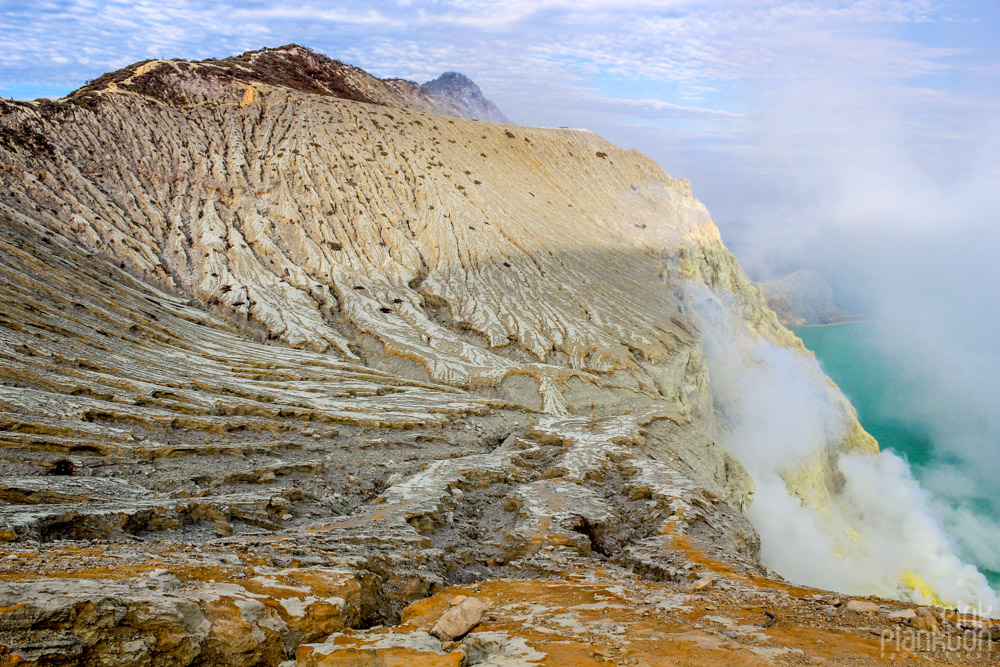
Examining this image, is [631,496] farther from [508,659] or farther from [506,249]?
[506,249]

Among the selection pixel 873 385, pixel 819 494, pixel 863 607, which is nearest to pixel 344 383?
pixel 863 607

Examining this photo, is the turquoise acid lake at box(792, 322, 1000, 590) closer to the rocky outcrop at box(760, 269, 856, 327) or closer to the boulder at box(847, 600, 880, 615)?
the rocky outcrop at box(760, 269, 856, 327)

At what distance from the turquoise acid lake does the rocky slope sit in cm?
2161

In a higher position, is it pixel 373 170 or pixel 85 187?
pixel 373 170

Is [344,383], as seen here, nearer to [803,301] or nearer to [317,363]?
[317,363]

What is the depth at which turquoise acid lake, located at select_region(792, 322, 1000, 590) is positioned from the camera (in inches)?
2638

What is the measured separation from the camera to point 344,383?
83.7 feet

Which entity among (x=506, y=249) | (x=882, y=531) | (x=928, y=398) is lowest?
(x=882, y=531)

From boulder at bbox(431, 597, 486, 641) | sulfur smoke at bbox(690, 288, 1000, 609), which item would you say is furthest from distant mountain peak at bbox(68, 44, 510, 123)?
boulder at bbox(431, 597, 486, 641)

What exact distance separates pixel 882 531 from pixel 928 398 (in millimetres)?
43505

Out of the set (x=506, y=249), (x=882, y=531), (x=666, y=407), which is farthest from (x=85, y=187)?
(x=882, y=531)

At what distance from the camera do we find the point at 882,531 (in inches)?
1816

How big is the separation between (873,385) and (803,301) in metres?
48.2

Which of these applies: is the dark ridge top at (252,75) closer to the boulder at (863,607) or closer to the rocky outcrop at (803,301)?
the boulder at (863,607)
